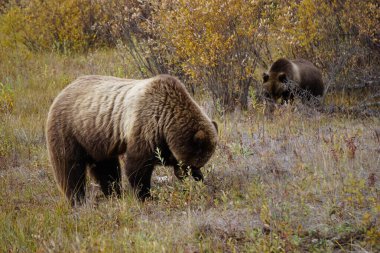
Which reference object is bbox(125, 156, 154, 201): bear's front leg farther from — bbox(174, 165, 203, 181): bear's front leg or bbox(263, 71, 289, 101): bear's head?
bbox(263, 71, 289, 101): bear's head

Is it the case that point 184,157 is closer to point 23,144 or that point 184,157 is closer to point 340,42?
point 23,144

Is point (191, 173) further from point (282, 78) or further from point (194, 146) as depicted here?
point (282, 78)

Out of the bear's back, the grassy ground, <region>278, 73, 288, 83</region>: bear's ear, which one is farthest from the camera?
<region>278, 73, 288, 83</region>: bear's ear

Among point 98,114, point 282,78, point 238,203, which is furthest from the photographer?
point 282,78

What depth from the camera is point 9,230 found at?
205 inches

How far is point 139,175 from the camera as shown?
5934 millimetres

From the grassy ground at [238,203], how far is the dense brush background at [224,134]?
2cm

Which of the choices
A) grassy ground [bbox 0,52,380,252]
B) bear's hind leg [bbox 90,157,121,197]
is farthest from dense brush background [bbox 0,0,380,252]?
bear's hind leg [bbox 90,157,121,197]

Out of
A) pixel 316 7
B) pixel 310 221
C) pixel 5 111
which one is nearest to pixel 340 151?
pixel 310 221

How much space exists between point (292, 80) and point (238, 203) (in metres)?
5.63

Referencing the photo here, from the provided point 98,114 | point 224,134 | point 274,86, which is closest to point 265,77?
point 274,86

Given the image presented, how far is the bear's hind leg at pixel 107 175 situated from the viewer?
22.4 feet

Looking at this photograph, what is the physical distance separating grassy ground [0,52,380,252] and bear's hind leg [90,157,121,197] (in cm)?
13

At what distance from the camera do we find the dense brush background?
4695 mm
